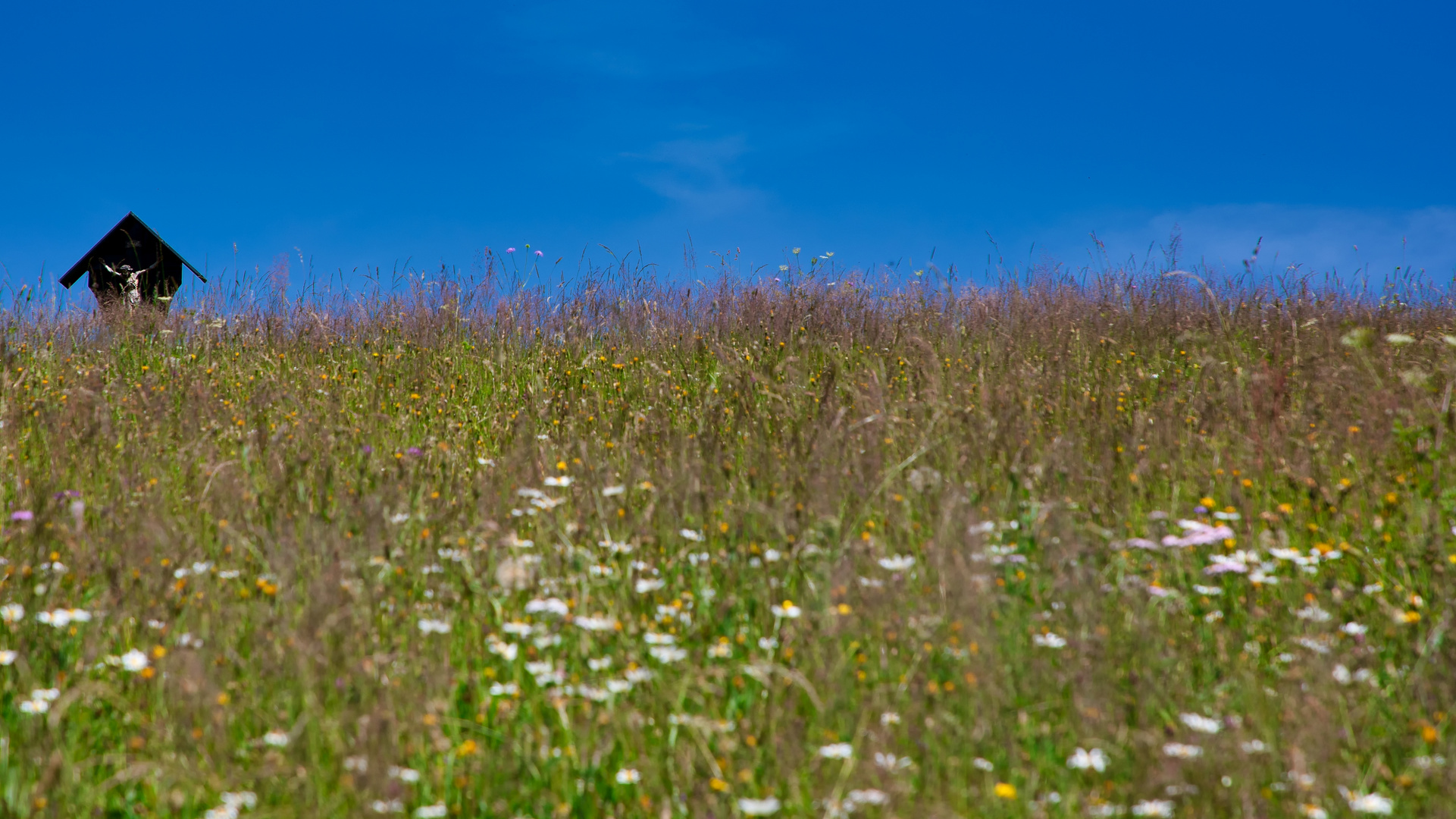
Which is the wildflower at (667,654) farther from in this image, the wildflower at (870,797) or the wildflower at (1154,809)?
the wildflower at (1154,809)

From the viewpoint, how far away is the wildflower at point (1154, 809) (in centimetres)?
217

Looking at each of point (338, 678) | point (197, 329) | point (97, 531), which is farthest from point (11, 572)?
point (197, 329)

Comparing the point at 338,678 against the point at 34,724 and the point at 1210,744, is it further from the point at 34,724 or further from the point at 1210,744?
the point at 1210,744

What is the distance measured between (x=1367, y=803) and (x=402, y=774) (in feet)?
7.21

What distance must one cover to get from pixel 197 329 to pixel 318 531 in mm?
6317

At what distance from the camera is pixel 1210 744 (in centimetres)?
230

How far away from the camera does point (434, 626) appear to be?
2891 millimetres

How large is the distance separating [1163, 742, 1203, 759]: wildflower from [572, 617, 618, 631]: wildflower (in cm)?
150

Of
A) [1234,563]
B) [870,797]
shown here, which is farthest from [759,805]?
[1234,563]

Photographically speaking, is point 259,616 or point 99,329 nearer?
point 259,616

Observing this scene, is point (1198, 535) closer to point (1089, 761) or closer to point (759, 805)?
point (1089, 761)

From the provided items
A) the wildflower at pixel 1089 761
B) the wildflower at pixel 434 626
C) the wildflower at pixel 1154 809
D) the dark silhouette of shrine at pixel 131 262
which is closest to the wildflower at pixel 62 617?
the wildflower at pixel 434 626

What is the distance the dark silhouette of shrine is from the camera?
1141 cm

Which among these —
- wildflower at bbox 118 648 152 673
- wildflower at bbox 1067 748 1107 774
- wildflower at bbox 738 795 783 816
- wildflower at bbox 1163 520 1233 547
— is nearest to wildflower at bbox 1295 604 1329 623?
wildflower at bbox 1163 520 1233 547
